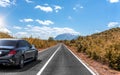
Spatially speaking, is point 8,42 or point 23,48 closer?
point 8,42

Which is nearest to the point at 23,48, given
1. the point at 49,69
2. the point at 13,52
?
the point at 13,52

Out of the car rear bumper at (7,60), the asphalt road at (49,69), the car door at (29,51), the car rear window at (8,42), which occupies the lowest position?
the asphalt road at (49,69)

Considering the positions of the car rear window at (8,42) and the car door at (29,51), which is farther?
the car door at (29,51)

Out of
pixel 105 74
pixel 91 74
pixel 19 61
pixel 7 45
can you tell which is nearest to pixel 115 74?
pixel 105 74

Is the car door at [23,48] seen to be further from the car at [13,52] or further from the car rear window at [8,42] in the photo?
the car rear window at [8,42]

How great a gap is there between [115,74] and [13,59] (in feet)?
19.1

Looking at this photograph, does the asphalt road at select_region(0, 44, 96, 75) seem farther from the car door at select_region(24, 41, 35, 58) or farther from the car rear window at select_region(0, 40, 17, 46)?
the car rear window at select_region(0, 40, 17, 46)

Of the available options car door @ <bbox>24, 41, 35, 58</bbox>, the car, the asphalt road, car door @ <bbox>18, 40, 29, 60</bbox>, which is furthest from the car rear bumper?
car door @ <bbox>24, 41, 35, 58</bbox>

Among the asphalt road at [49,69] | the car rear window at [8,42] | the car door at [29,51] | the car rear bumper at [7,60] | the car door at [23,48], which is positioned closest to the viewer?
the asphalt road at [49,69]

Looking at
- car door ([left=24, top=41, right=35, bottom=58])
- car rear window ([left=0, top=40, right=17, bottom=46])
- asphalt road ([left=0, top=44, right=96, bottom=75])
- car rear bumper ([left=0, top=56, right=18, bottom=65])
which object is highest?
car rear window ([left=0, top=40, right=17, bottom=46])

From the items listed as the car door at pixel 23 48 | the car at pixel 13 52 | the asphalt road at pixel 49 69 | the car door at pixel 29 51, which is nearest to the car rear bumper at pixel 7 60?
the car at pixel 13 52

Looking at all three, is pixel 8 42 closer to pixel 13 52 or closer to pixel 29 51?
pixel 13 52

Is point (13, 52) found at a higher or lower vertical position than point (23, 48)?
lower

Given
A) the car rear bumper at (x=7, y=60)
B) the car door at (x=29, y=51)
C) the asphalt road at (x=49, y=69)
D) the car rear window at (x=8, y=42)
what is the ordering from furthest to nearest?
1. the car door at (x=29, y=51)
2. the car rear window at (x=8, y=42)
3. the car rear bumper at (x=7, y=60)
4. the asphalt road at (x=49, y=69)
